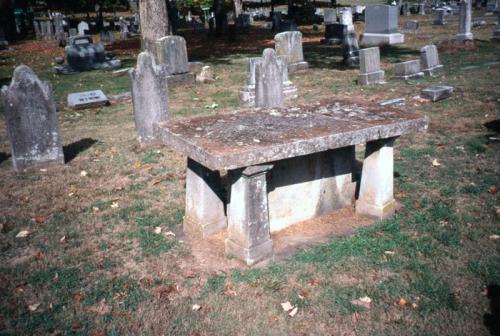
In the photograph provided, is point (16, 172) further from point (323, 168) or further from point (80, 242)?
point (323, 168)

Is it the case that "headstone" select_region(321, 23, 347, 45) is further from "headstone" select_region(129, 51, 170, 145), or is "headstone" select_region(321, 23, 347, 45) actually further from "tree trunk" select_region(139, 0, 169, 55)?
"headstone" select_region(129, 51, 170, 145)

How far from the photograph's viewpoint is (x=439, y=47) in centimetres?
1853

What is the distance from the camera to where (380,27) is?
20.3m

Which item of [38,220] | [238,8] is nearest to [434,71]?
Answer: [38,220]

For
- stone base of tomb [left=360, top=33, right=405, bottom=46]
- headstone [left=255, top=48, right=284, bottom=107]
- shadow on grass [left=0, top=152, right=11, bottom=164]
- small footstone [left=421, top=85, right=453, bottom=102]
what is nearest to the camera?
shadow on grass [left=0, top=152, right=11, bottom=164]

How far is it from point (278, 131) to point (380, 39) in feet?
57.2

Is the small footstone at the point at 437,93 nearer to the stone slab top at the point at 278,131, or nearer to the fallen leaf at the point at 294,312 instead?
the stone slab top at the point at 278,131

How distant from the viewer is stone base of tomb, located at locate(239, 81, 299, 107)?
454 inches

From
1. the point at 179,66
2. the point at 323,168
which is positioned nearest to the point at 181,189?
the point at 323,168

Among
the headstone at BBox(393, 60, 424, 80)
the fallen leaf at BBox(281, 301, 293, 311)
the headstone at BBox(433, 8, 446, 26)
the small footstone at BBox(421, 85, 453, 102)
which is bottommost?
the fallen leaf at BBox(281, 301, 293, 311)

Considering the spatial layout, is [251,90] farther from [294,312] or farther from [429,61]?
[294,312]

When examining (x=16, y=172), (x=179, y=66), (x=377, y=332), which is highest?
(x=179, y=66)

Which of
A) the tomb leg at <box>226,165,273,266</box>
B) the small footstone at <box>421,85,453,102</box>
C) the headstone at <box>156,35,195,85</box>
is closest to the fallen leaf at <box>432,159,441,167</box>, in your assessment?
the tomb leg at <box>226,165,273,266</box>

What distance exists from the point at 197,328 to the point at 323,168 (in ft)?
8.13
